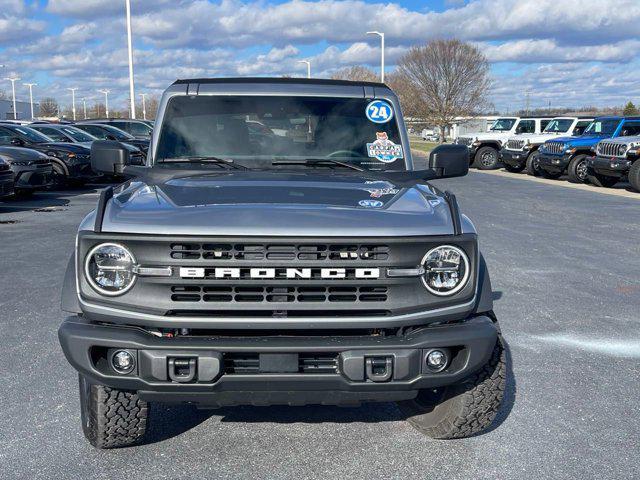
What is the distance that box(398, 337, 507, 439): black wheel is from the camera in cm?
356

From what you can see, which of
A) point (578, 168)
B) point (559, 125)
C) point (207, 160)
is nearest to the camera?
point (207, 160)

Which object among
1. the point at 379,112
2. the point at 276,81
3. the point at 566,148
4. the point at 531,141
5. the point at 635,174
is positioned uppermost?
the point at 276,81

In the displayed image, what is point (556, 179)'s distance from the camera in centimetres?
2420

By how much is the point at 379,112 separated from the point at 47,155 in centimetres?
1422

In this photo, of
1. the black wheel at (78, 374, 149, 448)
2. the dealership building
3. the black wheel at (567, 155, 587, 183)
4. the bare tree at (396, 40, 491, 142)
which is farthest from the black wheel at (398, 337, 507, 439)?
the dealership building

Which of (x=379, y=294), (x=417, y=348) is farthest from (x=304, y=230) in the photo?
(x=417, y=348)

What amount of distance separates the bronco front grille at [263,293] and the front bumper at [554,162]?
2042 cm

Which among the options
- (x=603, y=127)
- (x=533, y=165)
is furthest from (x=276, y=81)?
(x=533, y=165)

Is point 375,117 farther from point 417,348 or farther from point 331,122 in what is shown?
point 417,348

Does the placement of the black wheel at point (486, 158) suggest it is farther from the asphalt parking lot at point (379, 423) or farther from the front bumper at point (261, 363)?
the front bumper at point (261, 363)

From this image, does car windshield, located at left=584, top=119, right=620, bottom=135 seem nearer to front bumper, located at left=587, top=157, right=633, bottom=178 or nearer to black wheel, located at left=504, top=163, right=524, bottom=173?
front bumper, located at left=587, top=157, right=633, bottom=178

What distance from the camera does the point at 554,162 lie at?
Answer: 22422 millimetres

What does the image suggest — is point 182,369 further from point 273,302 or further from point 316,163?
point 316,163

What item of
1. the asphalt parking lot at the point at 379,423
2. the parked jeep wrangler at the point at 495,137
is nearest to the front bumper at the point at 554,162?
the parked jeep wrangler at the point at 495,137
